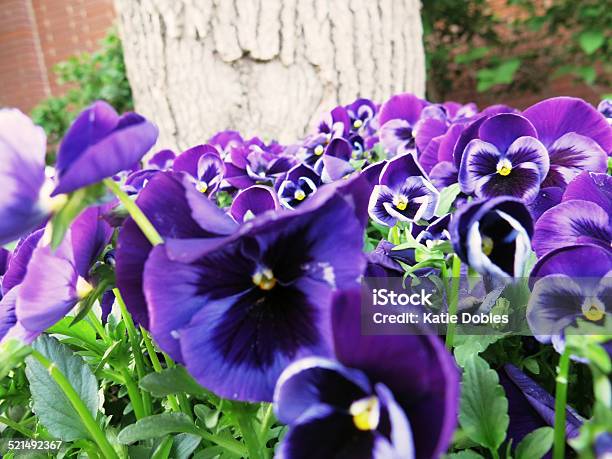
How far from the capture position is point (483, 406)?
335 mm

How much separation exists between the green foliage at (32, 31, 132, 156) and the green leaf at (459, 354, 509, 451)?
3696 mm

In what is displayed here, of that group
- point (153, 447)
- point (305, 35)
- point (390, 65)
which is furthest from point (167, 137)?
point (153, 447)

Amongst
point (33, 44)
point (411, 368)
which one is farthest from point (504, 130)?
point (33, 44)

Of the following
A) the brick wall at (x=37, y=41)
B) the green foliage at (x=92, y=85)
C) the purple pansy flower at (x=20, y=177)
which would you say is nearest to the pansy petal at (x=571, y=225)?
the purple pansy flower at (x=20, y=177)

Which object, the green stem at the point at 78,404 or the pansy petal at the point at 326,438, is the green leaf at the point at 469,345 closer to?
the pansy petal at the point at 326,438

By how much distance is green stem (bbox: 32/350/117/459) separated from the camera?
1.07ft

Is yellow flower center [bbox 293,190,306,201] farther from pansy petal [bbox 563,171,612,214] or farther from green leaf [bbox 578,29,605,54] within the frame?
green leaf [bbox 578,29,605,54]

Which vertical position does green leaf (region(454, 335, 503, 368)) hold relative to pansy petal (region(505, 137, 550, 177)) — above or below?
below

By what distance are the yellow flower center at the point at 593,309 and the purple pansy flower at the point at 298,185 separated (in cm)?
36

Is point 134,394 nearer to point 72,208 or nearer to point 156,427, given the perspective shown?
point 156,427

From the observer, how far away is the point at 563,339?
319 millimetres

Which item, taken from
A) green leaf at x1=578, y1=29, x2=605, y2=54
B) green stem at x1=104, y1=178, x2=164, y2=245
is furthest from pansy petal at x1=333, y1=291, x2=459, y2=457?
green leaf at x1=578, y1=29, x2=605, y2=54

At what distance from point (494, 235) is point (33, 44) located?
26.5ft

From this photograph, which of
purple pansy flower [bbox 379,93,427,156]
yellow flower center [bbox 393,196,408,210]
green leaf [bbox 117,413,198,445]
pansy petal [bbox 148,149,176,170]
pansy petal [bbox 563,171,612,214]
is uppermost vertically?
pansy petal [bbox 563,171,612,214]
